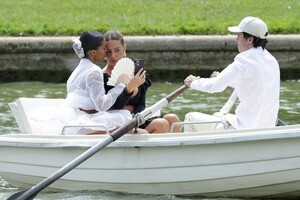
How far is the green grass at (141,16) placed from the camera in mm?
16750

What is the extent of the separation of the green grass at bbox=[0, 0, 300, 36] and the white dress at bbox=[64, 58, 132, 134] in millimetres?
6917

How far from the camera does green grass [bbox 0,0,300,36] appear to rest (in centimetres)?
1675

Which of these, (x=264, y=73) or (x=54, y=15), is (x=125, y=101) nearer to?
(x=264, y=73)

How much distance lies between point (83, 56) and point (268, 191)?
73.6 inches

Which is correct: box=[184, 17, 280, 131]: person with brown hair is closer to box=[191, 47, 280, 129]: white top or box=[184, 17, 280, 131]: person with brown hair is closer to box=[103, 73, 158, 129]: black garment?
box=[191, 47, 280, 129]: white top

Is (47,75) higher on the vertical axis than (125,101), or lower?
lower

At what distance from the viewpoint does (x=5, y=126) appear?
41.3ft

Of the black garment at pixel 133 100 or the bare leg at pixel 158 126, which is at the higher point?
the black garment at pixel 133 100

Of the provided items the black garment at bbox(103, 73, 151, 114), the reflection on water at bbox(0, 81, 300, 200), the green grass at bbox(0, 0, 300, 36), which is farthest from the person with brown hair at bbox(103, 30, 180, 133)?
the green grass at bbox(0, 0, 300, 36)

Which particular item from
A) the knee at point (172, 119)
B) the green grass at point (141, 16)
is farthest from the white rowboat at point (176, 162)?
the green grass at point (141, 16)

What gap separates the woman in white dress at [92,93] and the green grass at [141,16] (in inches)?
271

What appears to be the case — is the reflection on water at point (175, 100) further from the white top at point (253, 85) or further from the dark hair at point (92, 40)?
the white top at point (253, 85)

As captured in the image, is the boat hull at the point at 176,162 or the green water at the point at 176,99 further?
the green water at the point at 176,99

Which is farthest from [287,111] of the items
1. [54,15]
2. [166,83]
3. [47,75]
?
[54,15]
